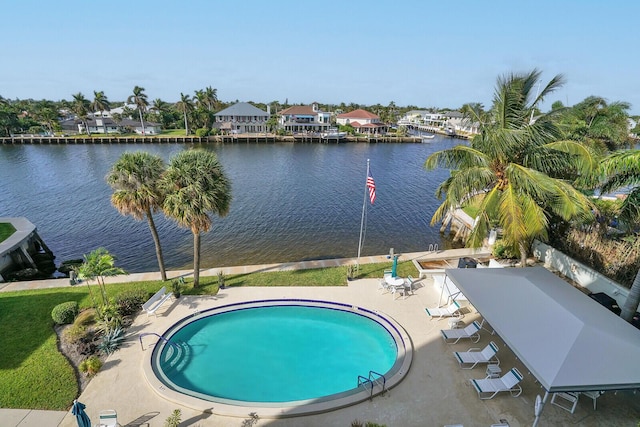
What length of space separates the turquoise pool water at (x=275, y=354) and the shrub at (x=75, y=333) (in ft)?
10.6

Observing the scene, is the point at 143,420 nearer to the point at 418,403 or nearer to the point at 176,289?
the point at 176,289

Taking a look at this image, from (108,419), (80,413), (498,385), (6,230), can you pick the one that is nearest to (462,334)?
(498,385)

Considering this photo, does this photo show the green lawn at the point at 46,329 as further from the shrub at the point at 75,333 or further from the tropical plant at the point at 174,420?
the tropical plant at the point at 174,420

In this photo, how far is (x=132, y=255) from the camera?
24109mm

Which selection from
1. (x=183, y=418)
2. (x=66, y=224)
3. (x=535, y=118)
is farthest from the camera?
(x=66, y=224)

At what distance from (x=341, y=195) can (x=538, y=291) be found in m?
30.0

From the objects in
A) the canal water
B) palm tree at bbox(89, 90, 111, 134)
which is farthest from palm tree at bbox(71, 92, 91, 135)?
the canal water

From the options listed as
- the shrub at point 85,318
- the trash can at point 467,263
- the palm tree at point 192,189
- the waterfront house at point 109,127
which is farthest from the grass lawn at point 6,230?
the waterfront house at point 109,127

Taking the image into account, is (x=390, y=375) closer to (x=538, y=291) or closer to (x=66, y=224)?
(x=538, y=291)

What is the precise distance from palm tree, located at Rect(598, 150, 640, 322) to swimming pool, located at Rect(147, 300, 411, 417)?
310 inches

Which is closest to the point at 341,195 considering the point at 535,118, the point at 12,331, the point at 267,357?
the point at 535,118

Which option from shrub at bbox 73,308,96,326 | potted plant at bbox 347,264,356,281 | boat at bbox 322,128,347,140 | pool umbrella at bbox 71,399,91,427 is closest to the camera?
pool umbrella at bbox 71,399,91,427

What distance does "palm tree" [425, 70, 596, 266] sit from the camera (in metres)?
12.1

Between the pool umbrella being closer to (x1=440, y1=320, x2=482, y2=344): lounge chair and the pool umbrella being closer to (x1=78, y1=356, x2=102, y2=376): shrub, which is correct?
(x1=78, y1=356, x2=102, y2=376): shrub
